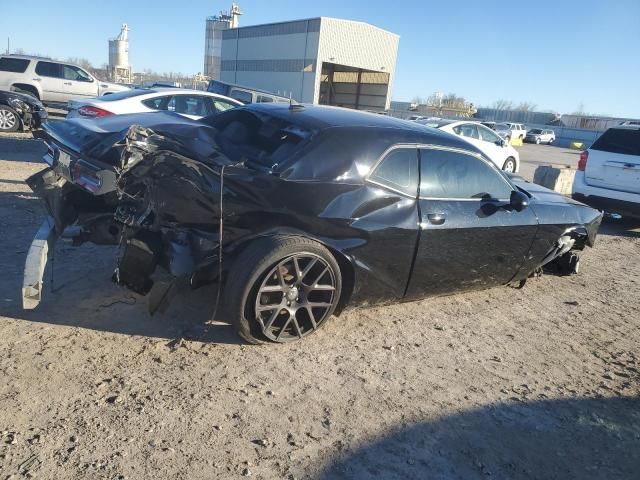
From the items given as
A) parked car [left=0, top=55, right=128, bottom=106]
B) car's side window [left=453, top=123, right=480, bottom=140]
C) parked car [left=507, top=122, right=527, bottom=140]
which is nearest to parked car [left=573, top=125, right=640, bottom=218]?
car's side window [left=453, top=123, right=480, bottom=140]

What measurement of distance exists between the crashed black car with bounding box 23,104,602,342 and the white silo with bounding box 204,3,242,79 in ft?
292

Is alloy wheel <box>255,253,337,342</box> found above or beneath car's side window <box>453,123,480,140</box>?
beneath

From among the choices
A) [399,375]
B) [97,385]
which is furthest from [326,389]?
[97,385]

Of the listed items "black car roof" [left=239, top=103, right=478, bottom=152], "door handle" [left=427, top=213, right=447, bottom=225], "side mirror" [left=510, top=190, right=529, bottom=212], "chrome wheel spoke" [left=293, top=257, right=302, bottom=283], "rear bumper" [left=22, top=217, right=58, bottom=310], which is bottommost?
"rear bumper" [left=22, top=217, right=58, bottom=310]

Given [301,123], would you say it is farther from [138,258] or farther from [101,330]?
[101,330]

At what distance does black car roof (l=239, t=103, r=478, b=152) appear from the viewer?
12.3 ft

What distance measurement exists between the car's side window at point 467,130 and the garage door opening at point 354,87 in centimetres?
3156

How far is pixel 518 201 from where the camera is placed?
168 inches

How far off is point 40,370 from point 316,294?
1726 millimetres

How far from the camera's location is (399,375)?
3.25 m

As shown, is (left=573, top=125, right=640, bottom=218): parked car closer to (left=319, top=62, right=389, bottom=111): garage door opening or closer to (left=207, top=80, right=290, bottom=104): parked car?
(left=207, top=80, right=290, bottom=104): parked car

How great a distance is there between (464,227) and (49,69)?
15.4 meters

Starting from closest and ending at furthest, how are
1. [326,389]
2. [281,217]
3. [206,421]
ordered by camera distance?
[206,421] < [326,389] < [281,217]

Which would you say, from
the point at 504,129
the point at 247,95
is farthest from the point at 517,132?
the point at 247,95
